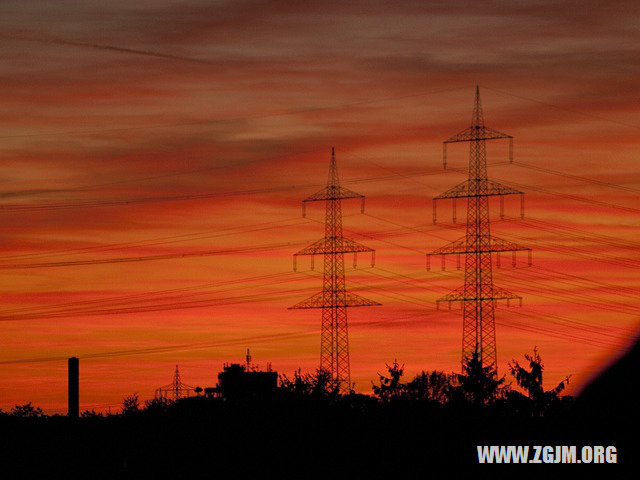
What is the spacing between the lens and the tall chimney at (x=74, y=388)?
11875 centimetres

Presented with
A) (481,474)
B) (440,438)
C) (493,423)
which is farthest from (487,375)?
(481,474)

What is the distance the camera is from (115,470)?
66.9m

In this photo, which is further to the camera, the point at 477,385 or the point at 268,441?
the point at 477,385

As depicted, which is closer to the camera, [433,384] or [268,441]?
[268,441]

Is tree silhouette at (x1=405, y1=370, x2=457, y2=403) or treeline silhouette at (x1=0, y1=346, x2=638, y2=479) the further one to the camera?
tree silhouette at (x1=405, y1=370, x2=457, y2=403)

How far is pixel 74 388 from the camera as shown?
398 feet

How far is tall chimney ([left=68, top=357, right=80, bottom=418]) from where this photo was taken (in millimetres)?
118750

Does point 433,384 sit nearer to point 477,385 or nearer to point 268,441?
point 477,385

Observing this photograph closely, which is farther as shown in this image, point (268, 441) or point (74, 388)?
point (74, 388)

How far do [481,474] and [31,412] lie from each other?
100 metres

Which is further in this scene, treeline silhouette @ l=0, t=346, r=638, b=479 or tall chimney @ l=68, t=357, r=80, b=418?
tall chimney @ l=68, t=357, r=80, b=418

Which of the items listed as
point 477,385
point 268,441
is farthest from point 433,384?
point 268,441

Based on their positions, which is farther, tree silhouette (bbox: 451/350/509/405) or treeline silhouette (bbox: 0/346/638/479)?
tree silhouette (bbox: 451/350/509/405)

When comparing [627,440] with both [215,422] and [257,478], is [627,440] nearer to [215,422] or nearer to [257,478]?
[257,478]
